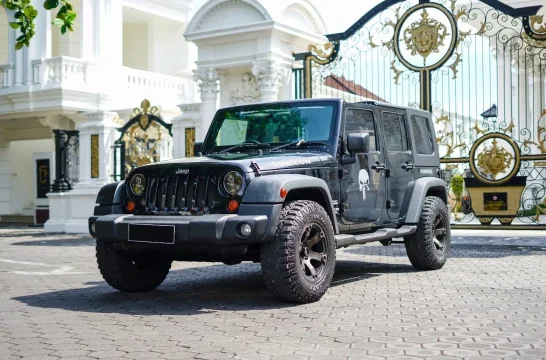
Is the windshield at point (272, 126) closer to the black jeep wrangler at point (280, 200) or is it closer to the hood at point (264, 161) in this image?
the black jeep wrangler at point (280, 200)

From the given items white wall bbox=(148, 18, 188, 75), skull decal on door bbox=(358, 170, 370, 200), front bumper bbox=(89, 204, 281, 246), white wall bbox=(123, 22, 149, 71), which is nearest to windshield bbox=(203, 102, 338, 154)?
skull decal on door bbox=(358, 170, 370, 200)

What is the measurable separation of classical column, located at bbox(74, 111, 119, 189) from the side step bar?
11.5 metres

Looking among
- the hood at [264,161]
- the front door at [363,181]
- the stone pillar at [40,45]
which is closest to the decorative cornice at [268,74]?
the front door at [363,181]

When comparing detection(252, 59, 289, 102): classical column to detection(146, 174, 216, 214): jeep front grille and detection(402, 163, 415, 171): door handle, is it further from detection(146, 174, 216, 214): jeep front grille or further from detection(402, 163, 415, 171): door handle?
detection(146, 174, 216, 214): jeep front grille

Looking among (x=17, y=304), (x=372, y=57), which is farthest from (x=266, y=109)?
(x=372, y=57)

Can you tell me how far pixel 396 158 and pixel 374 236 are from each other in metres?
1.24

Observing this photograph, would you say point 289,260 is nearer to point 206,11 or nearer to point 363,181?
point 363,181

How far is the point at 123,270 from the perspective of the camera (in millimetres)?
7332

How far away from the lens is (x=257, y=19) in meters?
14.7

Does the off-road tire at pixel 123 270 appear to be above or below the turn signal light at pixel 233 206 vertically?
below

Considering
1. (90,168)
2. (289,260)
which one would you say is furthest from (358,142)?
(90,168)

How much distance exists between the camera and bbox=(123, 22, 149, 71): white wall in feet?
97.5

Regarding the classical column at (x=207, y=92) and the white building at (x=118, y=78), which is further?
the classical column at (x=207, y=92)

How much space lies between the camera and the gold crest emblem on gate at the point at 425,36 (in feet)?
44.6
